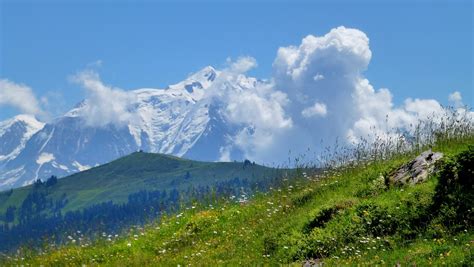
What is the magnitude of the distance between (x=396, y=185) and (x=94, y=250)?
1204 cm

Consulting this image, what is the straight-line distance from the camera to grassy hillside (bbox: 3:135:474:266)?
14.4 m

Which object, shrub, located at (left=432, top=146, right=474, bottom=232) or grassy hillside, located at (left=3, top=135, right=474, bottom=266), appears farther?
shrub, located at (left=432, top=146, right=474, bottom=232)

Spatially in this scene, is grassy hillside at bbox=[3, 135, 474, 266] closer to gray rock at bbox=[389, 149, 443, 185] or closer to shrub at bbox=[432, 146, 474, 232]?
shrub at bbox=[432, 146, 474, 232]

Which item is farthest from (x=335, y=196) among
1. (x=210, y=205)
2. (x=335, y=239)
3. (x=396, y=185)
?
(x=210, y=205)

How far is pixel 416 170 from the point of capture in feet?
59.3

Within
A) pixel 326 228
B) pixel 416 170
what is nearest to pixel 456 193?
pixel 416 170

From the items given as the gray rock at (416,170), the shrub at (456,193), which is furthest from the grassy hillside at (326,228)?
the gray rock at (416,170)

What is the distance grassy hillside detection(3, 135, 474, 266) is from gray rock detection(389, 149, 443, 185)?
32 centimetres

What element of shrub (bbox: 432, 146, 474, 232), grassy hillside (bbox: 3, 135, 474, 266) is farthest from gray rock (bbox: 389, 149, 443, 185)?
shrub (bbox: 432, 146, 474, 232)

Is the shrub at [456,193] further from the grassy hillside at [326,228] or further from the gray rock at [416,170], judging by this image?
the gray rock at [416,170]

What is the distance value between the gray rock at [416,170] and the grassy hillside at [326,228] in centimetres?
32

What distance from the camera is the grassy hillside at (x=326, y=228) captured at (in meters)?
14.4

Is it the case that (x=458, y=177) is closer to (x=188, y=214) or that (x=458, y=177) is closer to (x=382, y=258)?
(x=382, y=258)

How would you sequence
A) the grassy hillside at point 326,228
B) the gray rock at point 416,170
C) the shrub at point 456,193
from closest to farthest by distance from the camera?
the grassy hillside at point 326,228 → the shrub at point 456,193 → the gray rock at point 416,170
